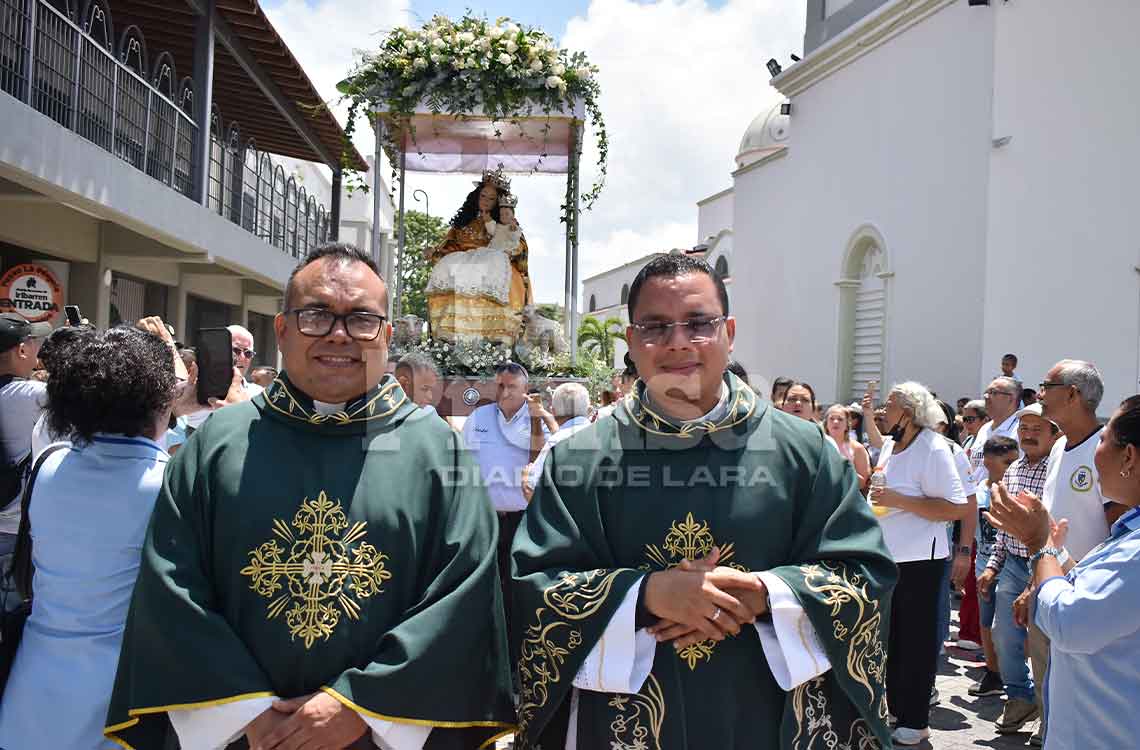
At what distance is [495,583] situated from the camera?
2.46 meters

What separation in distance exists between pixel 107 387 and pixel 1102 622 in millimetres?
2735

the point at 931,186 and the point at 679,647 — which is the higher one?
the point at 931,186

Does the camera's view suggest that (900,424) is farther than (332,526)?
Yes

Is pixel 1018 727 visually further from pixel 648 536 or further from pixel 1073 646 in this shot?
pixel 648 536

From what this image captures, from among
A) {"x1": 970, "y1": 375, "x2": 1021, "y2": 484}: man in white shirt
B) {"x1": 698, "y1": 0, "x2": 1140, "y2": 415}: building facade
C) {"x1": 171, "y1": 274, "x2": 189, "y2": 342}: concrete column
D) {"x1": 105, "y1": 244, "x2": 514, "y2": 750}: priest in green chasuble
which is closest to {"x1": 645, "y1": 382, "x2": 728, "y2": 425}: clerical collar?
{"x1": 105, "y1": 244, "x2": 514, "y2": 750}: priest in green chasuble

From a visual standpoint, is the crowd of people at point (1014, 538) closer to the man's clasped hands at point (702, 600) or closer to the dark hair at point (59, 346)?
the man's clasped hands at point (702, 600)

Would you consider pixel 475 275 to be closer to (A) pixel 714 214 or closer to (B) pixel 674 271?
(B) pixel 674 271

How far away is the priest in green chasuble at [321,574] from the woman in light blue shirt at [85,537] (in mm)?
266

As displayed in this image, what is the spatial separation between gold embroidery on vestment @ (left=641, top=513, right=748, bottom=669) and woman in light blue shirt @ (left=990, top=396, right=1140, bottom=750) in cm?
92

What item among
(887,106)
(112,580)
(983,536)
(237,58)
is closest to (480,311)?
(983,536)

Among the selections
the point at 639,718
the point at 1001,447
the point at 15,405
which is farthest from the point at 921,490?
the point at 15,405

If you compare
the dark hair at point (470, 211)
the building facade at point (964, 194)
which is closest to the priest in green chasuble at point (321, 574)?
the dark hair at point (470, 211)

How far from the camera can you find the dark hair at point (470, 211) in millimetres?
10156

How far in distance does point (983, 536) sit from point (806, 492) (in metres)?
4.94
